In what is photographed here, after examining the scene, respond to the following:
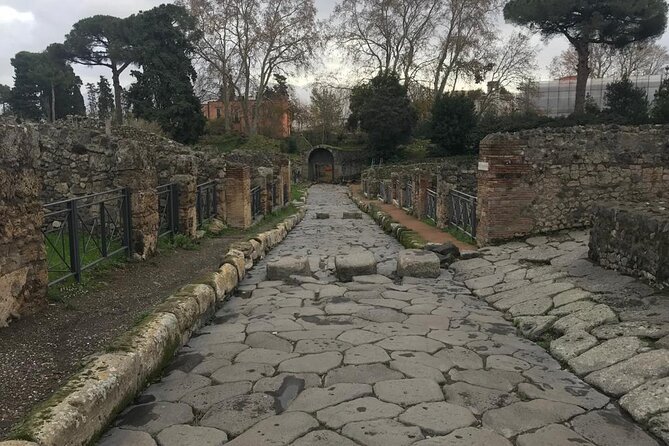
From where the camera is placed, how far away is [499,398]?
3395mm

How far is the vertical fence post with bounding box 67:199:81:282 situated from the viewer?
5328mm

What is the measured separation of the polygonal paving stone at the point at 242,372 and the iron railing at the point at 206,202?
6.93m

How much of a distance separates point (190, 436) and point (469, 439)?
4.95ft

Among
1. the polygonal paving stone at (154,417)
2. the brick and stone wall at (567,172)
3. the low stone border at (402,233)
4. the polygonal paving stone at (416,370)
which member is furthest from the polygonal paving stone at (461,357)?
the low stone border at (402,233)

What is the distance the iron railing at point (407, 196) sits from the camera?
1820 cm

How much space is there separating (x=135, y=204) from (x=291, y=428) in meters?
4.82

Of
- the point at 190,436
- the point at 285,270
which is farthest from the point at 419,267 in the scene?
the point at 190,436

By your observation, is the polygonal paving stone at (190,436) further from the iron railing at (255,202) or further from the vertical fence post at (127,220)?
the iron railing at (255,202)

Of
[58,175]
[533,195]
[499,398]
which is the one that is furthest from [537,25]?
[499,398]

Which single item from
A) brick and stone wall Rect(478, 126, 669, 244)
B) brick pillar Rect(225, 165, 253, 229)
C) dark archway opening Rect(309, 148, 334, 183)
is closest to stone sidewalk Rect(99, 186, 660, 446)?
brick and stone wall Rect(478, 126, 669, 244)

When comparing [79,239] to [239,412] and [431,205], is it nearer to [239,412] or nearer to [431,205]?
[239,412]

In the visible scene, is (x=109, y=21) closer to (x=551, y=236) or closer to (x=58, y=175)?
(x=58, y=175)

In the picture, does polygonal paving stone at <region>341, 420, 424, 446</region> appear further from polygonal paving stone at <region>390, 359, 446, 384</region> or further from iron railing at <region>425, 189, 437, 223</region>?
iron railing at <region>425, 189, 437, 223</region>

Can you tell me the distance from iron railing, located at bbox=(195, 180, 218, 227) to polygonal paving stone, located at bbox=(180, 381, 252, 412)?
23.8 ft
